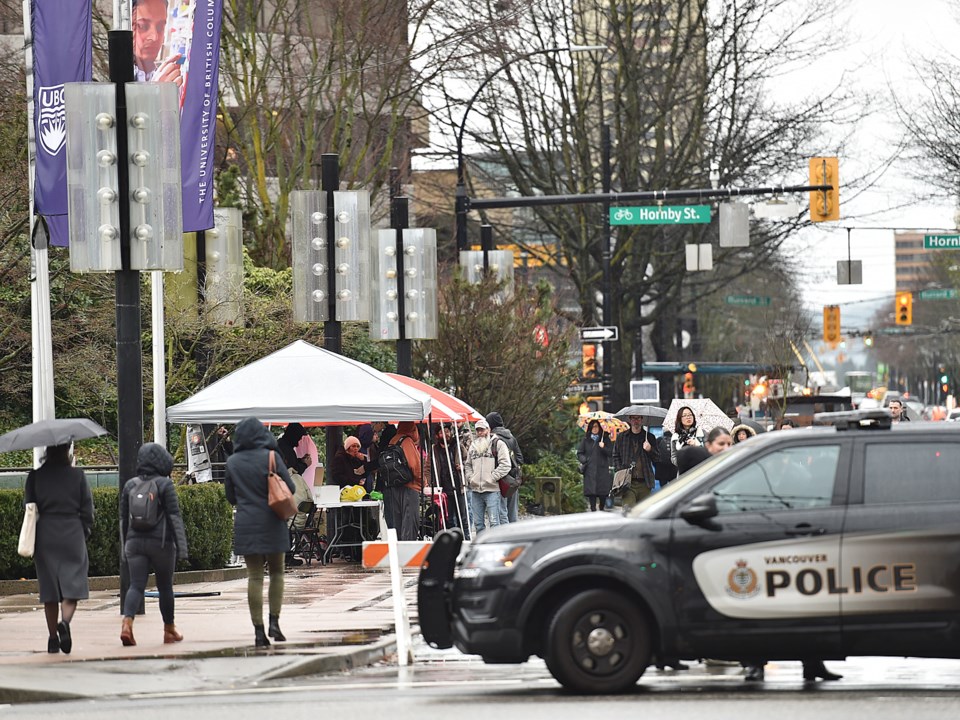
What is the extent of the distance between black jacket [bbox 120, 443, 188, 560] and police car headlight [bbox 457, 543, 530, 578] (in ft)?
11.5

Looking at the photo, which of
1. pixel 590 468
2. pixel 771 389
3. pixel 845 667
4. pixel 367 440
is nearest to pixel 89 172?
pixel 845 667

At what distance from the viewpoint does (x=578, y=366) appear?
34.1 metres

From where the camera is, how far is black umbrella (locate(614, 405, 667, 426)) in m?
30.7

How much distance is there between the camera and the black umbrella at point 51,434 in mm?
13375

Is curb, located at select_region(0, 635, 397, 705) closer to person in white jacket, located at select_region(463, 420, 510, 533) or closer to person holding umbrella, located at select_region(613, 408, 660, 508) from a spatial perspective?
person in white jacket, located at select_region(463, 420, 510, 533)

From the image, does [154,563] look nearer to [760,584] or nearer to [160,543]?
[160,543]

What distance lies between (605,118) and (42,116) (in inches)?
1163

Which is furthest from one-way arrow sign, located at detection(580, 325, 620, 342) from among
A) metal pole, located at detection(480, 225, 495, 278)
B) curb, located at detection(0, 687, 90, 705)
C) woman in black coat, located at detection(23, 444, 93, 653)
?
curb, located at detection(0, 687, 90, 705)

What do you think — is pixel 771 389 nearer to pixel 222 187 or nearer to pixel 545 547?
pixel 222 187

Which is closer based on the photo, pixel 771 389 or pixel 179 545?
pixel 179 545

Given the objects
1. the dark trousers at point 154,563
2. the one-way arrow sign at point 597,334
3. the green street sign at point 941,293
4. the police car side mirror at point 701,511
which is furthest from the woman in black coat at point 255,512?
the green street sign at point 941,293

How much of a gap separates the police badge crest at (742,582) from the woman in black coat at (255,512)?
4.07m

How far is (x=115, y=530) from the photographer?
19.8m

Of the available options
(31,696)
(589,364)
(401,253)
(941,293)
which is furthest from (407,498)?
(941,293)
